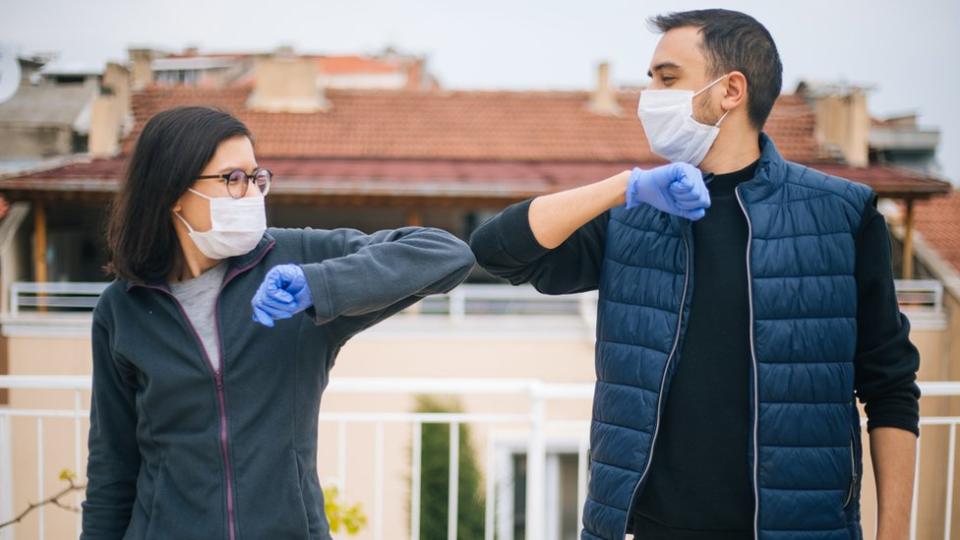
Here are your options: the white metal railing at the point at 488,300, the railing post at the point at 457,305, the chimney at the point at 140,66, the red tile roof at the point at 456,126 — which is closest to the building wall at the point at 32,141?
the red tile roof at the point at 456,126

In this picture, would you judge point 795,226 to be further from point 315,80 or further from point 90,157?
point 315,80

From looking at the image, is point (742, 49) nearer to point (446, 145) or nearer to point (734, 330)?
point (734, 330)

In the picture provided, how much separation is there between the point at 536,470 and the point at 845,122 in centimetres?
1321

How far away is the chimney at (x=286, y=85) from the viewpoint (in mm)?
14781

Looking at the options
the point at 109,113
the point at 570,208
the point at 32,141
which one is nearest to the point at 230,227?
Answer: the point at 570,208

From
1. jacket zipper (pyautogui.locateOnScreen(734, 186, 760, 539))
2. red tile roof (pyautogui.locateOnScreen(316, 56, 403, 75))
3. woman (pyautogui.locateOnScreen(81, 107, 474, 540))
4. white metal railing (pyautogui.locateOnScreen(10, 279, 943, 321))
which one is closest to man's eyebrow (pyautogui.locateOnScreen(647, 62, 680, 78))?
jacket zipper (pyautogui.locateOnScreen(734, 186, 760, 539))

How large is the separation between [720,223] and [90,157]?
43.2 ft

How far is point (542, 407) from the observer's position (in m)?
2.77

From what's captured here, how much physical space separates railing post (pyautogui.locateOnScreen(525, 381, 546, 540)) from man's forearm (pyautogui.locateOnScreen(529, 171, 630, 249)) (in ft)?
4.09

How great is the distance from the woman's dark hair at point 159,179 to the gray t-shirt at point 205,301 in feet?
0.17

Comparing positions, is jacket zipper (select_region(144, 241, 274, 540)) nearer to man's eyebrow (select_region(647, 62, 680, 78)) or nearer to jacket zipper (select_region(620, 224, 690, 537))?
jacket zipper (select_region(620, 224, 690, 537))

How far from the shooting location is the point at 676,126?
1688 millimetres

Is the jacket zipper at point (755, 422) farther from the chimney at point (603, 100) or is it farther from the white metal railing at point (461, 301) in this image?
the chimney at point (603, 100)

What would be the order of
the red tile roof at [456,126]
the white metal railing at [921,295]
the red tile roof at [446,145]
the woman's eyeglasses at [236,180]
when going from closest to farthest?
the woman's eyeglasses at [236,180], the white metal railing at [921,295], the red tile roof at [446,145], the red tile roof at [456,126]
